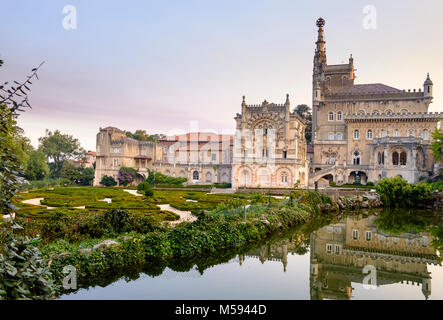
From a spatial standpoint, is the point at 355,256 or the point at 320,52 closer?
the point at 355,256

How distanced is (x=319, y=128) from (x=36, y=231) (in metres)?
43.5

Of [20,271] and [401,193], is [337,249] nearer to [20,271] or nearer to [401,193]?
[20,271]

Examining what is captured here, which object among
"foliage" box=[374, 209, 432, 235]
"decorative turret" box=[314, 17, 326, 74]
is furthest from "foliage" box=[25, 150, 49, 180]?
"foliage" box=[374, 209, 432, 235]

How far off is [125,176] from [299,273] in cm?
4149

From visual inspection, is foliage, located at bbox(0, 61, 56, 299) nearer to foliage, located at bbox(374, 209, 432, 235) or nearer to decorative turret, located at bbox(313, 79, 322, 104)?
foliage, located at bbox(374, 209, 432, 235)

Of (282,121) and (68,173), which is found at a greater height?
(282,121)

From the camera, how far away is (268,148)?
141ft

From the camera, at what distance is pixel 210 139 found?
53.1 metres

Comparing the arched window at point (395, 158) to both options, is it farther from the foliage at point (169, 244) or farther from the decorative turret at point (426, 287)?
the decorative turret at point (426, 287)

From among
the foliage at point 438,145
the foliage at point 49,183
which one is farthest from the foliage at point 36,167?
the foliage at point 438,145

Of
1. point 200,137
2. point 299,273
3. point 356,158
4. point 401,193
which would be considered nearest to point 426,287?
point 299,273

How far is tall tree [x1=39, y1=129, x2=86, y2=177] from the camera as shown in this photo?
6525 cm
